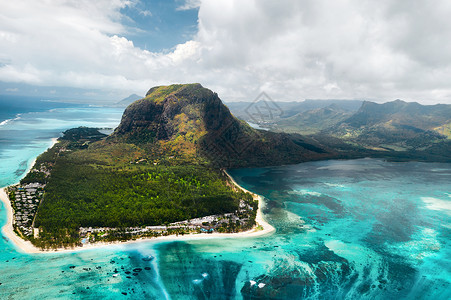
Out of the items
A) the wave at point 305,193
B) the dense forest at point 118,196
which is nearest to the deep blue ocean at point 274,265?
the dense forest at point 118,196

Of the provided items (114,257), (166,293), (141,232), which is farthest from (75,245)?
(166,293)

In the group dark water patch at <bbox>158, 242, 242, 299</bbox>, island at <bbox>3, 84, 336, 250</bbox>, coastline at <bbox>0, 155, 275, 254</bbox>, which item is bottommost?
dark water patch at <bbox>158, 242, 242, 299</bbox>

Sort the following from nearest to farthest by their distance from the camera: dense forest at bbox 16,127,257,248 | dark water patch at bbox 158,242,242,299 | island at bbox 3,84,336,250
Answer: dark water patch at bbox 158,242,242,299 < island at bbox 3,84,336,250 < dense forest at bbox 16,127,257,248

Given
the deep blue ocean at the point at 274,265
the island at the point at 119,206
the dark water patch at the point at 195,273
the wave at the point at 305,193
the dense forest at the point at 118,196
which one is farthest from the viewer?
the wave at the point at 305,193

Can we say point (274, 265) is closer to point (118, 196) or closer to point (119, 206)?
point (119, 206)

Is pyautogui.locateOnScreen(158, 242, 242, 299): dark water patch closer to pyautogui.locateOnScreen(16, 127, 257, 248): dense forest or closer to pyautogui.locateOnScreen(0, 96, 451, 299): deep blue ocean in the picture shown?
pyautogui.locateOnScreen(0, 96, 451, 299): deep blue ocean

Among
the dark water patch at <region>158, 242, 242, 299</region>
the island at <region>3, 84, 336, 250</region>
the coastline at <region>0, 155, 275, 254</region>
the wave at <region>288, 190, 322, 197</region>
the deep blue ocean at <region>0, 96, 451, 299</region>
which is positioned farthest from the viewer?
the wave at <region>288, 190, 322, 197</region>

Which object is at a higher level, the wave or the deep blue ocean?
the wave

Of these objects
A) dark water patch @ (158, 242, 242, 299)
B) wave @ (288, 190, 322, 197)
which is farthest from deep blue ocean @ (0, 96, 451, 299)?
wave @ (288, 190, 322, 197)

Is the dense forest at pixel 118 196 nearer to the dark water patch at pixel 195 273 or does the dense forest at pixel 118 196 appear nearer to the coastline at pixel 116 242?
the coastline at pixel 116 242

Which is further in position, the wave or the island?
the wave

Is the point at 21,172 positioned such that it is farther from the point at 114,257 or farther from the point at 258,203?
the point at 258,203
